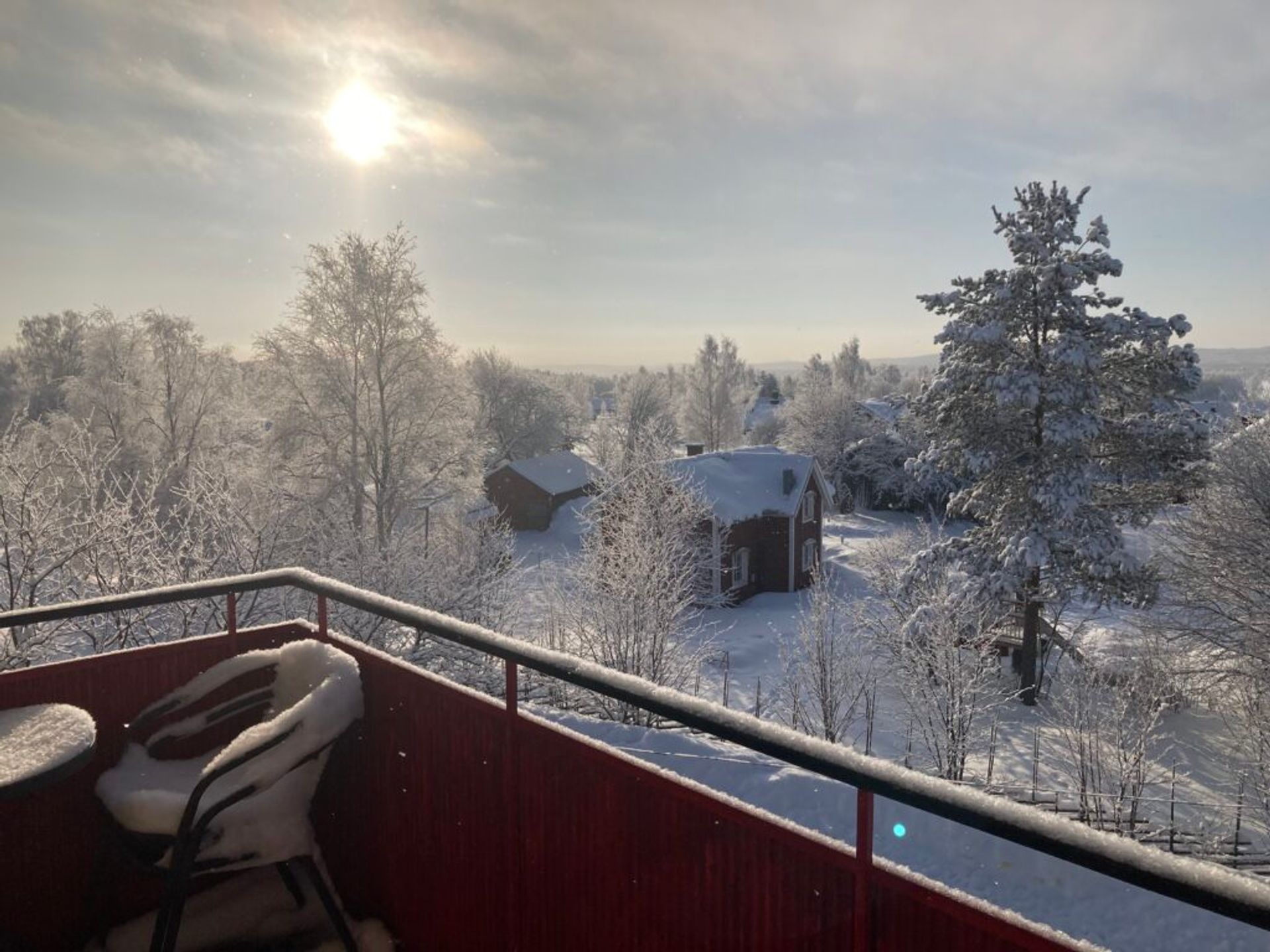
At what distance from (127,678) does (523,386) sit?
170 ft

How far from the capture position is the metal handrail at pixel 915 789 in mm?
986

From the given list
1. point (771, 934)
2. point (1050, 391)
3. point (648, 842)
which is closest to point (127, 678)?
point (648, 842)

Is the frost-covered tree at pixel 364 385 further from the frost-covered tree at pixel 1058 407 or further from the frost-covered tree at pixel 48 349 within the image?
the frost-covered tree at pixel 48 349

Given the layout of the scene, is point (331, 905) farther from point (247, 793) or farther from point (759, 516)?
point (759, 516)

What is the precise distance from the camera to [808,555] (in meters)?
28.5

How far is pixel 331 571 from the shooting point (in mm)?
15977

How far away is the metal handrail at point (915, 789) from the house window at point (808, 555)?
26539 millimetres

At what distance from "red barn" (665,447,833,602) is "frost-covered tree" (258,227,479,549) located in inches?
336

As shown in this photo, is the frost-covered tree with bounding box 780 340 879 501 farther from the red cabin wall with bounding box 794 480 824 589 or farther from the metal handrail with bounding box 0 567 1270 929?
the metal handrail with bounding box 0 567 1270 929

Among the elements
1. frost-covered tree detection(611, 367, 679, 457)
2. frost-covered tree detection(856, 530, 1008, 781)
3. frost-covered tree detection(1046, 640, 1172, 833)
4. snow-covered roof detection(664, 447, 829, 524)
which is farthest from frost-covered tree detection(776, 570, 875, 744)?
frost-covered tree detection(611, 367, 679, 457)

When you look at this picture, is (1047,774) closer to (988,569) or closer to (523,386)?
(988,569)

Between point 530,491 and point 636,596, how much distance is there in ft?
68.7

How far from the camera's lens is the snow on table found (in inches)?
91.0

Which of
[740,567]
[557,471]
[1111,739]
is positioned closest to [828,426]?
[557,471]
